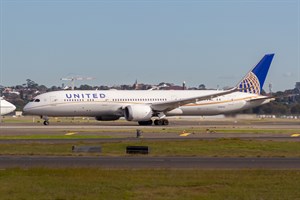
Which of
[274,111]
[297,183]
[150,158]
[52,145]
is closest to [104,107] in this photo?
[52,145]

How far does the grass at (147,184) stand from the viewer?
65.4ft

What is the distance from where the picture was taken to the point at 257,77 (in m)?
86.6

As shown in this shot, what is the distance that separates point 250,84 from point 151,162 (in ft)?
186

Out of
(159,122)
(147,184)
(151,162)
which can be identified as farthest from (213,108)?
(147,184)

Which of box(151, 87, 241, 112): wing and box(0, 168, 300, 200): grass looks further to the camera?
box(151, 87, 241, 112): wing

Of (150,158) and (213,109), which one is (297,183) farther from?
(213,109)

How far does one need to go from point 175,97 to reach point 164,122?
16.1ft

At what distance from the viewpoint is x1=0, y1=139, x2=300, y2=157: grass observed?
119ft

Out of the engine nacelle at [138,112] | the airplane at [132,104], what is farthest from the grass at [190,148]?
the airplane at [132,104]

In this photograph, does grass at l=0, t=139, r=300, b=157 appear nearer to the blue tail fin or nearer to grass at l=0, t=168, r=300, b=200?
grass at l=0, t=168, r=300, b=200

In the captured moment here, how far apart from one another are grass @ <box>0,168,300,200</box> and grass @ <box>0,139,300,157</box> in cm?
1005

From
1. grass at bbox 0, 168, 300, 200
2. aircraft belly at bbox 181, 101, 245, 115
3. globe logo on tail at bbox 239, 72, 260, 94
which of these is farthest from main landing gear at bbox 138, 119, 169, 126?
grass at bbox 0, 168, 300, 200

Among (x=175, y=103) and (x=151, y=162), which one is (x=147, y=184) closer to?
(x=151, y=162)

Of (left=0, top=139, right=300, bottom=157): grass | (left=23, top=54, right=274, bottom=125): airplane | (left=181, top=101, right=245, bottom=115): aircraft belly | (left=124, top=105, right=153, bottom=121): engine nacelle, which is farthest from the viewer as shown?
(left=181, top=101, right=245, bottom=115): aircraft belly
